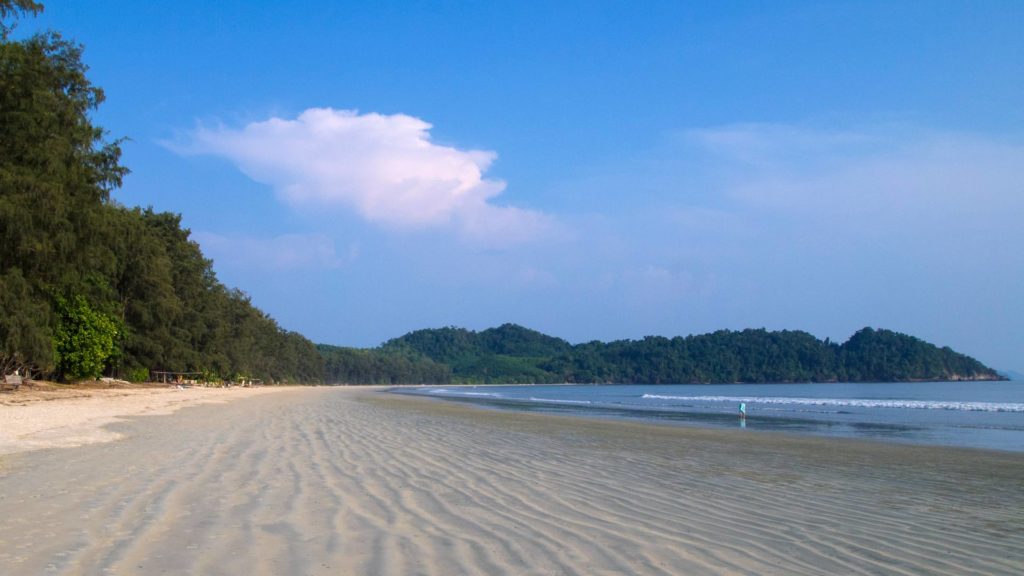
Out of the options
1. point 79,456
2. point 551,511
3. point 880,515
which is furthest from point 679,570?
point 79,456

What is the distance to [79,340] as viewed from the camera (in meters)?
38.5

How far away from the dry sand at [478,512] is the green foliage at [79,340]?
101 ft

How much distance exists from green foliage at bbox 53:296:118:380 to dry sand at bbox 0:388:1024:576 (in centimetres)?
3072

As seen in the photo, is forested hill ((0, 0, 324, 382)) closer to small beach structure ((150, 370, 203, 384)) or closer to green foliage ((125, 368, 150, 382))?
green foliage ((125, 368, 150, 382))

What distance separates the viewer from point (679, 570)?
4.57 m

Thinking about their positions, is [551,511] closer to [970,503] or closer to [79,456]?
[970,503]

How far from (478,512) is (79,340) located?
39.7 metres

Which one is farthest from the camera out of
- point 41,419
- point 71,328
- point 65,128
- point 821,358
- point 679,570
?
point 821,358

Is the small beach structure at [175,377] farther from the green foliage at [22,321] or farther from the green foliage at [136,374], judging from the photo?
the green foliage at [22,321]

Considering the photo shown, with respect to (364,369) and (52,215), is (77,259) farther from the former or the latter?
(364,369)

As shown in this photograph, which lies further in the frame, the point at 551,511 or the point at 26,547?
the point at 551,511

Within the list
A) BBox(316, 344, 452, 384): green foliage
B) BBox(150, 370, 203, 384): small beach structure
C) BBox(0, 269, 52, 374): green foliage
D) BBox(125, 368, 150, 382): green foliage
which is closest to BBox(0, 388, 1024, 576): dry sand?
BBox(0, 269, 52, 374): green foliage

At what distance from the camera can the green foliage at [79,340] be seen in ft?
125

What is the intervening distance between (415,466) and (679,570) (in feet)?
18.9
